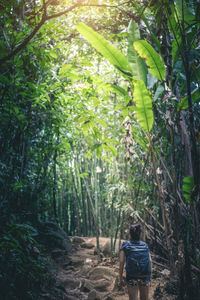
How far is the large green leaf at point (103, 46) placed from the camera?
1481 millimetres

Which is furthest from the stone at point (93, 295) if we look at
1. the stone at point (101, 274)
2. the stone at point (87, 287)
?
the stone at point (101, 274)

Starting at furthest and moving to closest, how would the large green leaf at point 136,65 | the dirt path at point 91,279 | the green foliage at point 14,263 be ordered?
the dirt path at point 91,279 → the large green leaf at point 136,65 → the green foliage at point 14,263

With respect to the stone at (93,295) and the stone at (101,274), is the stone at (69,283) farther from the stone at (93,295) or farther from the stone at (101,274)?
the stone at (93,295)

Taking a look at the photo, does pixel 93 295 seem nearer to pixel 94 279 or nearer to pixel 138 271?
pixel 94 279

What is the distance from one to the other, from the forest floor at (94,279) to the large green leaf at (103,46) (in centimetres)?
216

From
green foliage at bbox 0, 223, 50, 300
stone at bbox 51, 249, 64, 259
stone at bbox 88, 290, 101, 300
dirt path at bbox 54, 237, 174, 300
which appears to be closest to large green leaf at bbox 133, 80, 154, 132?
green foliage at bbox 0, 223, 50, 300

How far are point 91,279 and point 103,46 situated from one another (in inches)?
128

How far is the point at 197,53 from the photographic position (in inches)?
48.8

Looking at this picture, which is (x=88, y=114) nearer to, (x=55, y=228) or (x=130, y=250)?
(x=130, y=250)

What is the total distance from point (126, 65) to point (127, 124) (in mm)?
591

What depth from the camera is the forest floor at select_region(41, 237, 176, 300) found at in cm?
256

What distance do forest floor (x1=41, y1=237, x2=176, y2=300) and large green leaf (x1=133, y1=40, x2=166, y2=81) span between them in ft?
6.70

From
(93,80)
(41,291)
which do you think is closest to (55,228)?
(41,291)

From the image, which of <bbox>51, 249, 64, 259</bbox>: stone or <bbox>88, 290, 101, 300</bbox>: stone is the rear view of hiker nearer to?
<bbox>88, 290, 101, 300</bbox>: stone
